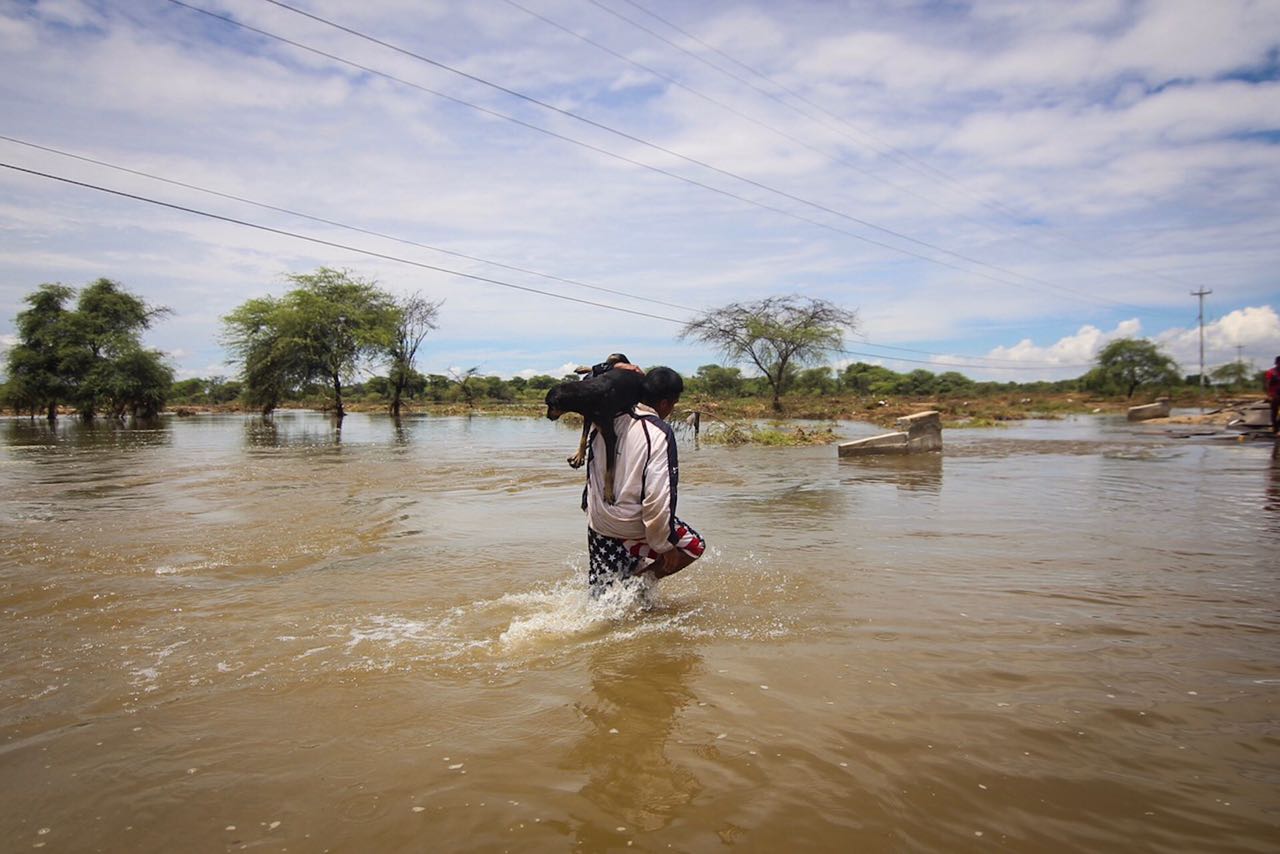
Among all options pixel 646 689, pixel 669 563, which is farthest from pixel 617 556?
pixel 646 689

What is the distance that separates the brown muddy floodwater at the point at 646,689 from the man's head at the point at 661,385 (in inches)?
48.9

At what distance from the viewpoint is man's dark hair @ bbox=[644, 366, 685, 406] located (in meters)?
4.08

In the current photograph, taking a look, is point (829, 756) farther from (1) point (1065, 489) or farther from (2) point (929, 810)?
(1) point (1065, 489)

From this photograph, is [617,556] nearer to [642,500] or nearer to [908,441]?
[642,500]

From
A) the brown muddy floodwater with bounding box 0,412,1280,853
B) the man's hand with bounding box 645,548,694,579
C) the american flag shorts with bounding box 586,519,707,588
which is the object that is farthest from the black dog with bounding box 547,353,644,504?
the brown muddy floodwater with bounding box 0,412,1280,853

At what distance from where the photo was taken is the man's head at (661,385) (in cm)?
408

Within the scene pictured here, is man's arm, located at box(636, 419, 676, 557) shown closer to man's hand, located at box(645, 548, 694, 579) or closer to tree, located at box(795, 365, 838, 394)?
man's hand, located at box(645, 548, 694, 579)

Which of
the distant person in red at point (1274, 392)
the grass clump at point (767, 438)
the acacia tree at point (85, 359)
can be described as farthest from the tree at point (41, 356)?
the distant person in red at point (1274, 392)

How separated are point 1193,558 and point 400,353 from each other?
45102 millimetres

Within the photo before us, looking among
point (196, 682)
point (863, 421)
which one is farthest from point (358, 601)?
point (863, 421)

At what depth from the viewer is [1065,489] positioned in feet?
32.8

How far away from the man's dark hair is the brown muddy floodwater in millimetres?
1264

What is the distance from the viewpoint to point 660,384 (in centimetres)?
409

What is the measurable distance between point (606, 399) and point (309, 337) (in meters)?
35.4
